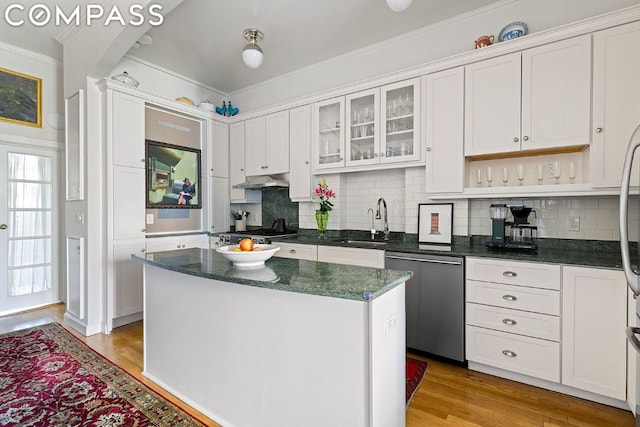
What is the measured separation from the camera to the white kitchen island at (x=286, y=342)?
4.29ft

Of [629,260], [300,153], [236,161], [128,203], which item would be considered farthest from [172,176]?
[629,260]

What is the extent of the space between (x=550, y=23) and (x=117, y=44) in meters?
3.78

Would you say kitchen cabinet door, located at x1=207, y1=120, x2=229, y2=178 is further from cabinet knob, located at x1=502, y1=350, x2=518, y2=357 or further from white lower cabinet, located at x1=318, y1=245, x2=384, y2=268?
cabinet knob, located at x1=502, y1=350, x2=518, y2=357

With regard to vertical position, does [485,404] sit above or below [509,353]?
below

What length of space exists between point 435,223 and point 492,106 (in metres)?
1.12

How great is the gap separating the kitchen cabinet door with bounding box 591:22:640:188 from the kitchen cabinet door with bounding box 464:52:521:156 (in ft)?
1.55

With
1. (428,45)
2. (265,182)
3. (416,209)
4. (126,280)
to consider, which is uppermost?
(428,45)

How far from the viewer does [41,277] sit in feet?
12.9

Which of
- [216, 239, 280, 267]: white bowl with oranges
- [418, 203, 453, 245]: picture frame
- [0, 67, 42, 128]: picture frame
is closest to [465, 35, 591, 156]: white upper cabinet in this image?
[418, 203, 453, 245]: picture frame

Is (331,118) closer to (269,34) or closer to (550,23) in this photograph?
(269,34)

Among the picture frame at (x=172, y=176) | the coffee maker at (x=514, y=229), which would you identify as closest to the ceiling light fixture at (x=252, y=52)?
the picture frame at (x=172, y=176)

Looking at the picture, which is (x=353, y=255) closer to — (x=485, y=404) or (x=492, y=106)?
(x=485, y=404)

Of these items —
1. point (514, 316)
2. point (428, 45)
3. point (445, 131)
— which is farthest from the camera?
point (428, 45)

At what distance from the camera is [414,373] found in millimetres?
2340
